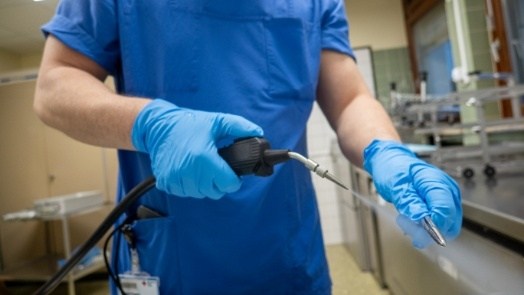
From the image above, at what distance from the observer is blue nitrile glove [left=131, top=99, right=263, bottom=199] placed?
19.2 inches

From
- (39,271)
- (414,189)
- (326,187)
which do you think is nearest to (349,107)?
(414,189)

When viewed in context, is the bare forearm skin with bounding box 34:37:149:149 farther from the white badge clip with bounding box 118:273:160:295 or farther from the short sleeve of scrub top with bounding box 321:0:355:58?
the short sleeve of scrub top with bounding box 321:0:355:58

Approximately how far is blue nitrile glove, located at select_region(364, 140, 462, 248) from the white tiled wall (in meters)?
3.15

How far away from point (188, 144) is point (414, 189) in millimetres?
333

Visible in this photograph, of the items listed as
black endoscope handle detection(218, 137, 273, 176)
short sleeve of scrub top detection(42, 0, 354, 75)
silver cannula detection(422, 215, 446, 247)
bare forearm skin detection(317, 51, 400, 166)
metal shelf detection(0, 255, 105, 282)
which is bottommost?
metal shelf detection(0, 255, 105, 282)

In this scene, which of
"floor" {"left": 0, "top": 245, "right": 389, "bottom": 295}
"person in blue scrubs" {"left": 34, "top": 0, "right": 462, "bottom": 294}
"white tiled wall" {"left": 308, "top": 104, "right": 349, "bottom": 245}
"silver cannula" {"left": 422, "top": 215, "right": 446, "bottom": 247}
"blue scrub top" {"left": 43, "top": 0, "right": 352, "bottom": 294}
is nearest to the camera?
"silver cannula" {"left": 422, "top": 215, "right": 446, "bottom": 247}

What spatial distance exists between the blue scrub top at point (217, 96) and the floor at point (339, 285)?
2.07 meters

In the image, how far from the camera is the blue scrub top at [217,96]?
64 cm

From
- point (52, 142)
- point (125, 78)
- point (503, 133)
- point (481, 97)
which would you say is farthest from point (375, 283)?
point (52, 142)

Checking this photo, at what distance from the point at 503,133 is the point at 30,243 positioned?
3.61 m

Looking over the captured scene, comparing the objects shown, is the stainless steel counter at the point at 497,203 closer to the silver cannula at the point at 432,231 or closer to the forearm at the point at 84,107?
the silver cannula at the point at 432,231

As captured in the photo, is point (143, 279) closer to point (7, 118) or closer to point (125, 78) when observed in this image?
point (125, 78)

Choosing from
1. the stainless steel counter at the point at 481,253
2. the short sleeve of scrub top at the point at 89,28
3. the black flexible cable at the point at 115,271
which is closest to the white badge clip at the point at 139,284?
the black flexible cable at the point at 115,271

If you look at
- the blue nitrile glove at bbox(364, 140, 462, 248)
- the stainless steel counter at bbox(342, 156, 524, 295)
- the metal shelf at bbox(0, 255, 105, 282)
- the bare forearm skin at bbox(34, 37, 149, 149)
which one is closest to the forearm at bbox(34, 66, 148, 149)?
the bare forearm skin at bbox(34, 37, 149, 149)
